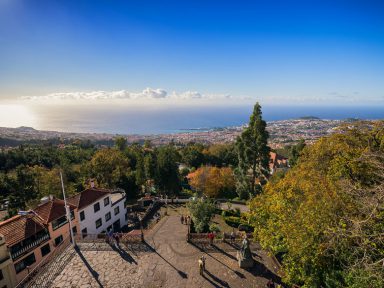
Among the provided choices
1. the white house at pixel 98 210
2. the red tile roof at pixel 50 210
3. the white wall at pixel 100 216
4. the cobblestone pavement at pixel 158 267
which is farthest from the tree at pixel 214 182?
the red tile roof at pixel 50 210

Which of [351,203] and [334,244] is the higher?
[351,203]

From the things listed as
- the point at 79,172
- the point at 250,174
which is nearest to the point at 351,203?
the point at 250,174

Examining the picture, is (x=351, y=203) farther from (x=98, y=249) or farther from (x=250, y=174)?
(x=250, y=174)

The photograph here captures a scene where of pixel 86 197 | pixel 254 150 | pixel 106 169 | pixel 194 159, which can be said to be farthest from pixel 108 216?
pixel 194 159

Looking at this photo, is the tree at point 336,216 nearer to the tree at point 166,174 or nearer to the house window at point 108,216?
the house window at point 108,216

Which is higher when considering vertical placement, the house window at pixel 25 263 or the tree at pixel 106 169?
the tree at pixel 106 169

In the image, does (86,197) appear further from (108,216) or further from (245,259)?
(245,259)
